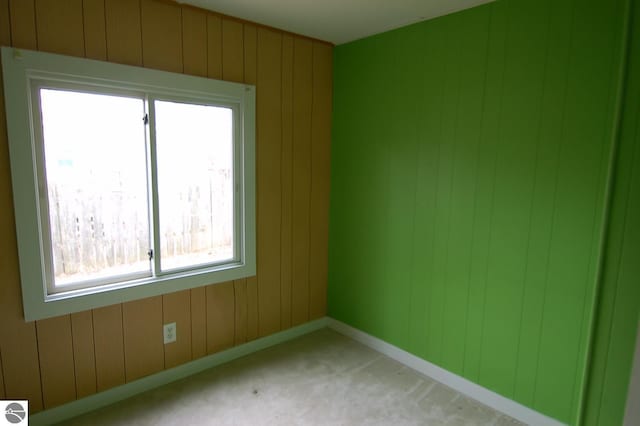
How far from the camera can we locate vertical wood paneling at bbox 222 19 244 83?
8.29 ft

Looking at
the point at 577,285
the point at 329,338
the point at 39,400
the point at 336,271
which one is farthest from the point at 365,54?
the point at 39,400

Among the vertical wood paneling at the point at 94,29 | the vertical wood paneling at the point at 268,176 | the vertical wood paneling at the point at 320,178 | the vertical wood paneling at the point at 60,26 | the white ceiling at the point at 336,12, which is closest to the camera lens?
the vertical wood paneling at the point at 60,26

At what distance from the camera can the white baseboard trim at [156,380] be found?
2.11 m

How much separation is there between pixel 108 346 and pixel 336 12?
248 centimetres

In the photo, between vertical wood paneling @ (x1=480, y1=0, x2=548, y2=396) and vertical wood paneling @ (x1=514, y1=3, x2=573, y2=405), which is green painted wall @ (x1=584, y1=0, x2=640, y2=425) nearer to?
vertical wood paneling @ (x1=514, y1=3, x2=573, y2=405)

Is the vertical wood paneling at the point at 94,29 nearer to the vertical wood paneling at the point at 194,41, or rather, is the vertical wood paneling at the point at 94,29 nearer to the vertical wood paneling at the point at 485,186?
the vertical wood paneling at the point at 194,41

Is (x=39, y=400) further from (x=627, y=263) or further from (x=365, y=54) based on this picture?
(x=365, y=54)

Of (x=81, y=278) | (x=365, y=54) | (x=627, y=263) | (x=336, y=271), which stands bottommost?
(x=336, y=271)

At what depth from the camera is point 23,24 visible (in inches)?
72.6

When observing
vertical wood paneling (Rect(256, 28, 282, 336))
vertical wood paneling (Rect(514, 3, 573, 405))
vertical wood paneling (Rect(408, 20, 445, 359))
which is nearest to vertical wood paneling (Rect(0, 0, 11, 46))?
vertical wood paneling (Rect(256, 28, 282, 336))

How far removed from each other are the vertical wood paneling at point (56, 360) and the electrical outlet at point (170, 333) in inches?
20.5

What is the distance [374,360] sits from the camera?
2852 mm

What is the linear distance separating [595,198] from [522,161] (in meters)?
0.40

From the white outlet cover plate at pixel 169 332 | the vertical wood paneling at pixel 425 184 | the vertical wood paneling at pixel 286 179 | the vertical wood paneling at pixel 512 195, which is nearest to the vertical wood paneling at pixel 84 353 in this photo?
the white outlet cover plate at pixel 169 332
